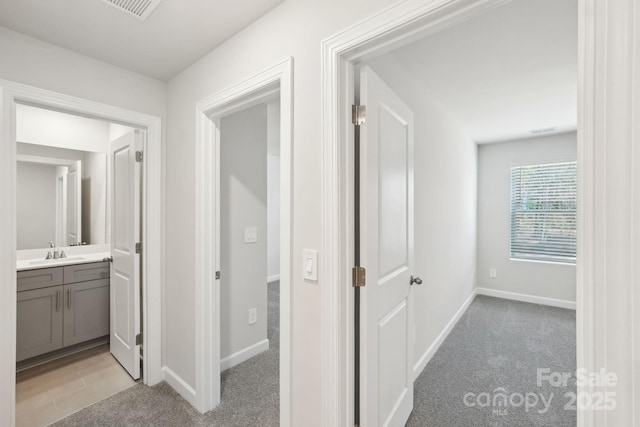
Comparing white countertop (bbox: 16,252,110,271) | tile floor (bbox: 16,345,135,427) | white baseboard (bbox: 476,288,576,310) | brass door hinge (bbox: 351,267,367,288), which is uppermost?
brass door hinge (bbox: 351,267,367,288)

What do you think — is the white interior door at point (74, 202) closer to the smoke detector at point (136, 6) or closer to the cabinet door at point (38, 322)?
the cabinet door at point (38, 322)

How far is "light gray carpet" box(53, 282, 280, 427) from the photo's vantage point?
1.84 m

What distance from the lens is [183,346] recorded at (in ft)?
6.98

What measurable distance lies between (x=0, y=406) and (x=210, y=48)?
8.01 ft

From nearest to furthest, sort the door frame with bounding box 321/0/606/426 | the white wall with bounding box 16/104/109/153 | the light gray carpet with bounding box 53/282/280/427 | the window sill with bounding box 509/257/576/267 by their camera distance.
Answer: the door frame with bounding box 321/0/606/426 → the light gray carpet with bounding box 53/282/280/427 → the white wall with bounding box 16/104/109/153 → the window sill with bounding box 509/257/576/267

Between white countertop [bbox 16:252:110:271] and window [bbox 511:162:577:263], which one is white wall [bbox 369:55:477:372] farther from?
white countertop [bbox 16:252:110:271]

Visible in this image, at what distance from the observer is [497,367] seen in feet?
8.11

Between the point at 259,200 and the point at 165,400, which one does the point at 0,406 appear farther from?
the point at 259,200

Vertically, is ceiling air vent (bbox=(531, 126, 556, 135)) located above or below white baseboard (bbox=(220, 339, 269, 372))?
above

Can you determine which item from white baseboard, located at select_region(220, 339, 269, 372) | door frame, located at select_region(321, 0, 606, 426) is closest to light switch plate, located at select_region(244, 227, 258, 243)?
white baseboard, located at select_region(220, 339, 269, 372)

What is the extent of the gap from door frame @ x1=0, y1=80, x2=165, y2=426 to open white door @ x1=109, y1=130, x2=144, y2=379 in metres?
0.08

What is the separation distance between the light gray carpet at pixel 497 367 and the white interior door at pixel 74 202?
3785 millimetres

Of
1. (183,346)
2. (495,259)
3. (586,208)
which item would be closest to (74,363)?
(183,346)

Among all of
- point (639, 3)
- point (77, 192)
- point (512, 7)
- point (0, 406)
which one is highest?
point (512, 7)
